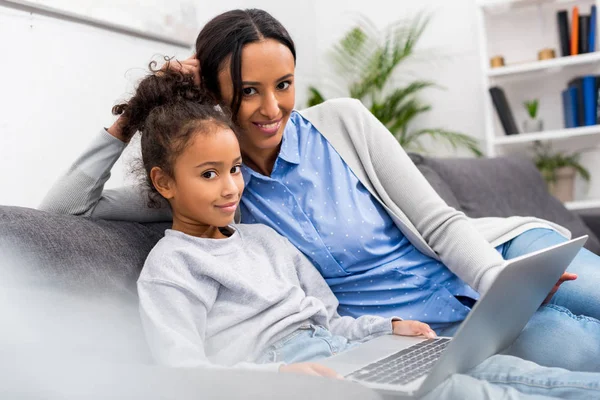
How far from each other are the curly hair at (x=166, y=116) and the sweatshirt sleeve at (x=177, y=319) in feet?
0.83

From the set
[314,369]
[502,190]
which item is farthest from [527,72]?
[314,369]

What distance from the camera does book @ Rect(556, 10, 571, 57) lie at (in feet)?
12.0

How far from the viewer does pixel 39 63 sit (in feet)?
7.00

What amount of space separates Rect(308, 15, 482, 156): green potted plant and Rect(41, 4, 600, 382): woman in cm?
230

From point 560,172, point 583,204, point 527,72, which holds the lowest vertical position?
point 583,204

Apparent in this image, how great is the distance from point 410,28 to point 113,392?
3521mm

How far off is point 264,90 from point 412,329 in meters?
0.55

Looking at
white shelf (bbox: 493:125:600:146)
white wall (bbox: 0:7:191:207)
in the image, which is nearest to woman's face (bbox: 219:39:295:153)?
white wall (bbox: 0:7:191:207)

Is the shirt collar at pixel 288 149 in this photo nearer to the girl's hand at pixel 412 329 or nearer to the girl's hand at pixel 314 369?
the girl's hand at pixel 412 329

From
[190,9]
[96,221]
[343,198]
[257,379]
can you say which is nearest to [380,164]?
[343,198]

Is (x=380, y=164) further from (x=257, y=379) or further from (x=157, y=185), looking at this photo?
(x=257, y=379)

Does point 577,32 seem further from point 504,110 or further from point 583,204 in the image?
point 583,204

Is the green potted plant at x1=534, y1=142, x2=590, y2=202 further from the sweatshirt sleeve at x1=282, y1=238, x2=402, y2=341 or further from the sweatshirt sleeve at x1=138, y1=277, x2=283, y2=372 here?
the sweatshirt sleeve at x1=138, y1=277, x2=283, y2=372

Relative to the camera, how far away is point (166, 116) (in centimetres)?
132
